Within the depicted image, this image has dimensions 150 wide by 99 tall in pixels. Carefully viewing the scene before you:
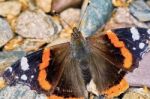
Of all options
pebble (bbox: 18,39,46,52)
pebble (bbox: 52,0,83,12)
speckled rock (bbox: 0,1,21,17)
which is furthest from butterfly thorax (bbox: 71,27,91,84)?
speckled rock (bbox: 0,1,21,17)

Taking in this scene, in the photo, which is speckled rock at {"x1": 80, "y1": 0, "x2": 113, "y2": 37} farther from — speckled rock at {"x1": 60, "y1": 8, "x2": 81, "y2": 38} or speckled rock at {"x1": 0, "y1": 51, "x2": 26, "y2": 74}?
speckled rock at {"x1": 0, "y1": 51, "x2": 26, "y2": 74}

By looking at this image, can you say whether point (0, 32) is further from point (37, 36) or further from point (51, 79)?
point (51, 79)

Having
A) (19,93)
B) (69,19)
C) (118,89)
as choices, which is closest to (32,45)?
(69,19)

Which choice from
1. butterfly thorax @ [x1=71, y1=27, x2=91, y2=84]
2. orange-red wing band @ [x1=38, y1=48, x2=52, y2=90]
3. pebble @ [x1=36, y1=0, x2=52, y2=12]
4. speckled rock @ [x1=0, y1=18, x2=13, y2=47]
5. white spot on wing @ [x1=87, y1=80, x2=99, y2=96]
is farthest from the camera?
pebble @ [x1=36, y1=0, x2=52, y2=12]

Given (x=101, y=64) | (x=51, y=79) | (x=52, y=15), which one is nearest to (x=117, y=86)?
(x=101, y=64)

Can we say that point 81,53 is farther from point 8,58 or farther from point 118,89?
point 8,58
